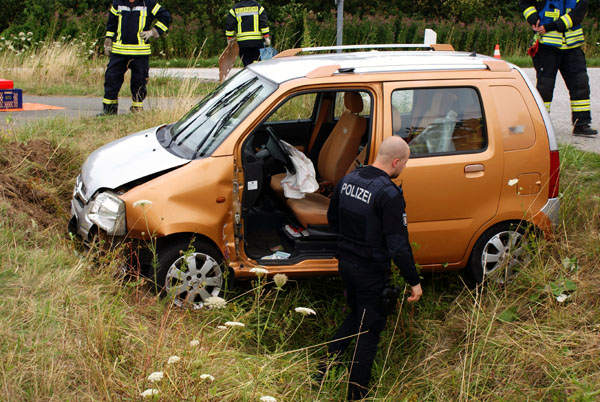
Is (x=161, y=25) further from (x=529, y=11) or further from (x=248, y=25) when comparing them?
(x=529, y=11)

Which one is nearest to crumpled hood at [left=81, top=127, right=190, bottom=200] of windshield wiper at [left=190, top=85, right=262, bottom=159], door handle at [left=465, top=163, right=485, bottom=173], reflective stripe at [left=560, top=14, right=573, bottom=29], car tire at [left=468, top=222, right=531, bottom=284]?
windshield wiper at [left=190, top=85, right=262, bottom=159]

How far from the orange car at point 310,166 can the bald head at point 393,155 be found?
0.84 meters

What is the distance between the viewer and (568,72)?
328 inches

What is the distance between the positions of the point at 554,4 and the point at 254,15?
215 inches

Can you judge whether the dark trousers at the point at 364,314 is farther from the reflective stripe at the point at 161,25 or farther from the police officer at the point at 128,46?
the reflective stripe at the point at 161,25

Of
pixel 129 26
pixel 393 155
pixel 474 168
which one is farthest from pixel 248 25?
pixel 393 155

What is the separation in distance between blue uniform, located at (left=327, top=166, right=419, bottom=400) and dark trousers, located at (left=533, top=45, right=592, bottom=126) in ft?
16.8

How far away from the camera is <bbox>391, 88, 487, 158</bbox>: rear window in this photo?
Answer: 497 cm

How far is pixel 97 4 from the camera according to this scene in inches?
1001

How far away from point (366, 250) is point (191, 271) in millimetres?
1266

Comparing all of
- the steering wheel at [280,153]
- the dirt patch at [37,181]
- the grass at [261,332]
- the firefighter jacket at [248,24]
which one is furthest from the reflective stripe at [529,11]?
the dirt patch at [37,181]

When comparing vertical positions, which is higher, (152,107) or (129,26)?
(129,26)

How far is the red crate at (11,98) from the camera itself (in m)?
8.77

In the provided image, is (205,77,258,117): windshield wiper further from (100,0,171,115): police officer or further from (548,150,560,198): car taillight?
(100,0,171,115): police officer
